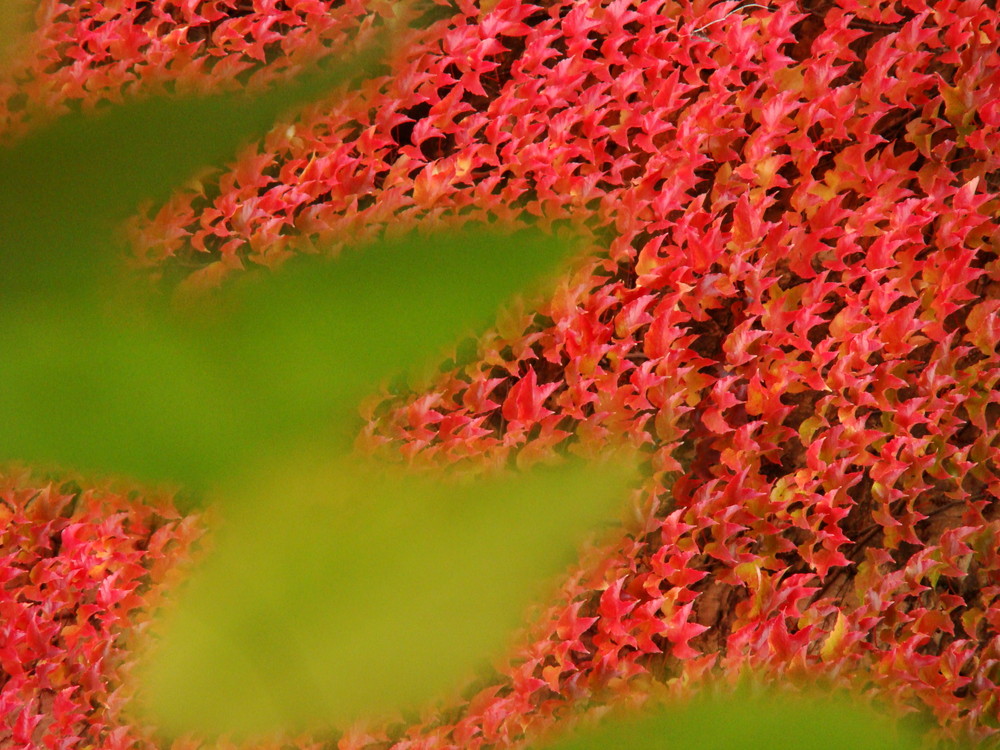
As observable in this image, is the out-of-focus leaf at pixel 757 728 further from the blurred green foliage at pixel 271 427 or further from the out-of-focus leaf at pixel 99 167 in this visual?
the out-of-focus leaf at pixel 99 167

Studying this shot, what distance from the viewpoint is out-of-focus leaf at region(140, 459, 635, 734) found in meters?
1.50

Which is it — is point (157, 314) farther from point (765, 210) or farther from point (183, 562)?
point (765, 210)

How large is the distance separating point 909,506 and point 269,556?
1307 mm

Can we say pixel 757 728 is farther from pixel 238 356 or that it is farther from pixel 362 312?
pixel 238 356

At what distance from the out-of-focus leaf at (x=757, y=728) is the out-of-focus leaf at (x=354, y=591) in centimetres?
30

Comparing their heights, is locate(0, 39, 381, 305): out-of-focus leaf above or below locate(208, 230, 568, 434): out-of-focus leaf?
above

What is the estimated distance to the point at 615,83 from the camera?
168 cm

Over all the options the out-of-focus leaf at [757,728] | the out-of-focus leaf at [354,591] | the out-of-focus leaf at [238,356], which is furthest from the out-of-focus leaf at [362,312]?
the out-of-focus leaf at [757,728]

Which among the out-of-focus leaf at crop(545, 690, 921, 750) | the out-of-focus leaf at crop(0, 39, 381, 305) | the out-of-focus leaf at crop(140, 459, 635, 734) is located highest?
the out-of-focus leaf at crop(0, 39, 381, 305)

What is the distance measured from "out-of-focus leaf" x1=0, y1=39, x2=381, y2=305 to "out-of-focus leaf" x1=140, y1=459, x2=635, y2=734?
0.77m

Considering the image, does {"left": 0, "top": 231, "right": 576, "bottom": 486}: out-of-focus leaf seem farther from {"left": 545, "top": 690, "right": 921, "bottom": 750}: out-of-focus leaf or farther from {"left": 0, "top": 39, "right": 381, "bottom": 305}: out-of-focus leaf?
{"left": 545, "top": 690, "right": 921, "bottom": 750}: out-of-focus leaf

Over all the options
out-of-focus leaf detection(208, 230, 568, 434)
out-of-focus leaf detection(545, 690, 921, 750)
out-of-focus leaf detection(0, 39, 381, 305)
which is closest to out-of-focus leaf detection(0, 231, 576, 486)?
out-of-focus leaf detection(208, 230, 568, 434)

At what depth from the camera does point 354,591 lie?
1.55m

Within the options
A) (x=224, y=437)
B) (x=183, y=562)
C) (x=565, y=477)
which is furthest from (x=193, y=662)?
(x=565, y=477)
